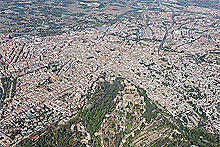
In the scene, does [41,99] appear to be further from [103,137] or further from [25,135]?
[103,137]

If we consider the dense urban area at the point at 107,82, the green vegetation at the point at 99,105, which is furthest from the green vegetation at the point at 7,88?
the green vegetation at the point at 99,105

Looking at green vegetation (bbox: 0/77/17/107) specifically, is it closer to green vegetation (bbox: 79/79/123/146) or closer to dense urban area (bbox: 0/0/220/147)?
dense urban area (bbox: 0/0/220/147)

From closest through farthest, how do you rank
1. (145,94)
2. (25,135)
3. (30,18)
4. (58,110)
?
(25,135), (58,110), (145,94), (30,18)

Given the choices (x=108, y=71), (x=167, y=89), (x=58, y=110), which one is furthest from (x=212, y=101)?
(x=58, y=110)

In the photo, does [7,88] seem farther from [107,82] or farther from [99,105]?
[107,82]

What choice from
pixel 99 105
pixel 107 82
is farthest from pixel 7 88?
pixel 107 82

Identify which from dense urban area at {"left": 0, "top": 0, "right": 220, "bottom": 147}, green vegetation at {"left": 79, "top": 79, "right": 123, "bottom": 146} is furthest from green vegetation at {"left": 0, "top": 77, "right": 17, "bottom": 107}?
green vegetation at {"left": 79, "top": 79, "right": 123, "bottom": 146}

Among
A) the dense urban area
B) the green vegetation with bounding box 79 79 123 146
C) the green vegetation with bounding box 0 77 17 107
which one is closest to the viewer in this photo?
the dense urban area

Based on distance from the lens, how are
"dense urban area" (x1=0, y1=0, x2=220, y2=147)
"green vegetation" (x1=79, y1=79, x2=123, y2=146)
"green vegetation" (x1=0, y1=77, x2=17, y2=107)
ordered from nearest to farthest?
1. "dense urban area" (x1=0, y1=0, x2=220, y2=147)
2. "green vegetation" (x1=79, y1=79, x2=123, y2=146)
3. "green vegetation" (x1=0, y1=77, x2=17, y2=107)
